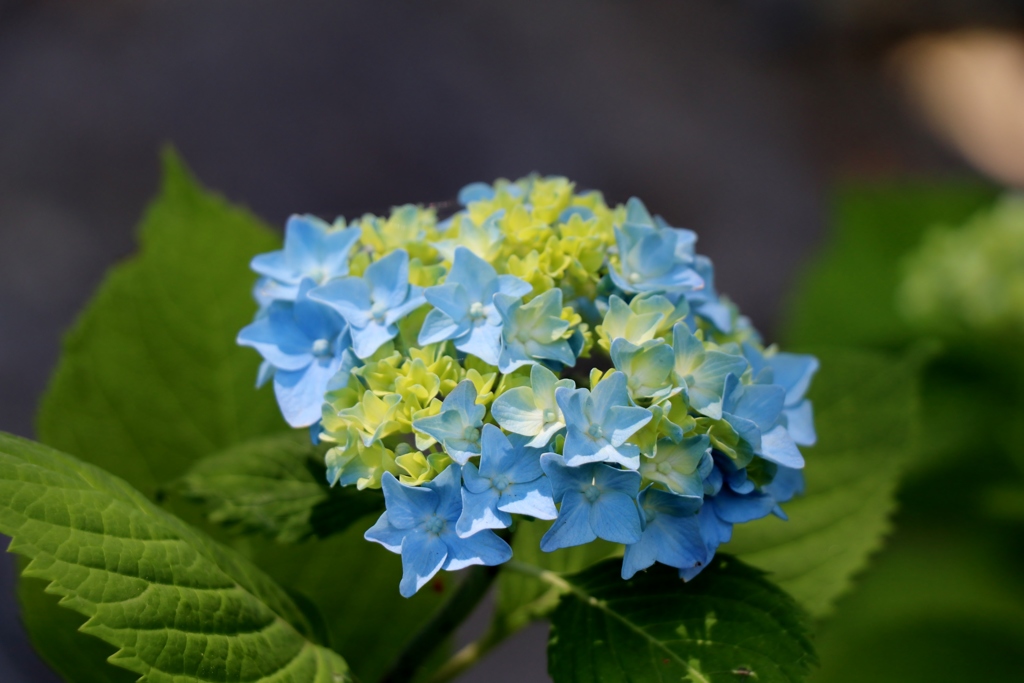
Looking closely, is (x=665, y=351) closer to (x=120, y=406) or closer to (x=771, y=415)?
(x=771, y=415)

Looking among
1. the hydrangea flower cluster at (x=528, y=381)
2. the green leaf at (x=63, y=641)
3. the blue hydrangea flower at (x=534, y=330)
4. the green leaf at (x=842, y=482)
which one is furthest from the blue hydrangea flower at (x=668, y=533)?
the green leaf at (x=63, y=641)

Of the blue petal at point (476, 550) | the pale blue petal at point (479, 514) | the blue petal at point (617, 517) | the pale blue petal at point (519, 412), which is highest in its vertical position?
the pale blue petal at point (519, 412)

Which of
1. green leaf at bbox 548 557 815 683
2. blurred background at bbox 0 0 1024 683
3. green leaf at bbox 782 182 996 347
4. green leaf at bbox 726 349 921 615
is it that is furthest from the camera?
blurred background at bbox 0 0 1024 683

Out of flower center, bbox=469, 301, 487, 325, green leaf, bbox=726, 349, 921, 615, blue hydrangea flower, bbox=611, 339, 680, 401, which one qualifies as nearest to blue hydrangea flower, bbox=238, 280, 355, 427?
flower center, bbox=469, 301, 487, 325

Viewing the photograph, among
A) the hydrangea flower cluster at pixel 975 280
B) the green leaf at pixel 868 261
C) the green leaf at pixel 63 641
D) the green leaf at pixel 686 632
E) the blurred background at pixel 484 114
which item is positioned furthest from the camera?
the blurred background at pixel 484 114

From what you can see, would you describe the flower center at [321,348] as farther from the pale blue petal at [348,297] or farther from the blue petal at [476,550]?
the blue petal at [476,550]

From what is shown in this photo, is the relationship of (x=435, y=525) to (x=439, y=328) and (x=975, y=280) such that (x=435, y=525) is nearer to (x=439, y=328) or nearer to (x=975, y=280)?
(x=439, y=328)

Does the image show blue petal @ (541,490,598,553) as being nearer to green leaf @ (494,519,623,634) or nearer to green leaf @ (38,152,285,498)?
green leaf @ (494,519,623,634)
